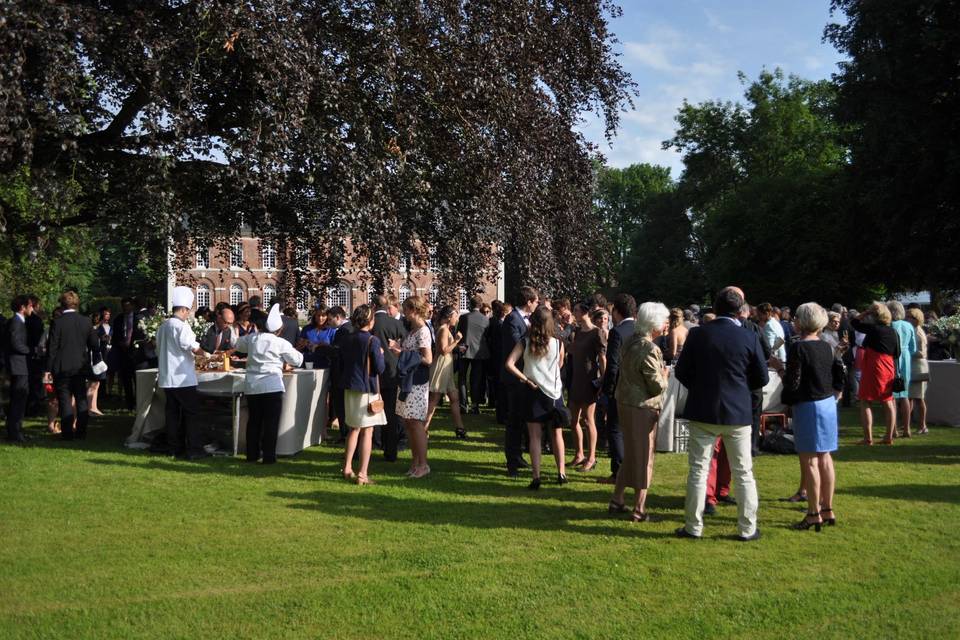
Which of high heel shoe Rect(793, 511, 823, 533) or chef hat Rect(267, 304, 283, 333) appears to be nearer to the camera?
high heel shoe Rect(793, 511, 823, 533)

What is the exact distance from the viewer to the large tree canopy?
373 inches

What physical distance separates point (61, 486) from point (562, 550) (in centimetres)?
541

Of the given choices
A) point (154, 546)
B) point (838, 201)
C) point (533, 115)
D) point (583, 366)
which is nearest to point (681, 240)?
point (838, 201)

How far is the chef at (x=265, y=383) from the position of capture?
9914 mm

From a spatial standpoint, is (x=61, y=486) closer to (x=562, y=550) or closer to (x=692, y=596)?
(x=562, y=550)

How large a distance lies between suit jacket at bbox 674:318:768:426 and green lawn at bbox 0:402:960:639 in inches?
41.4

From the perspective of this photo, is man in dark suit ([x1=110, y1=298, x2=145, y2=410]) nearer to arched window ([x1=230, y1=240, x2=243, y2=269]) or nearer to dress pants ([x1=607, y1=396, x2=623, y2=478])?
arched window ([x1=230, y1=240, x2=243, y2=269])

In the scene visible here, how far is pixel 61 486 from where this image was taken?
28.3 feet

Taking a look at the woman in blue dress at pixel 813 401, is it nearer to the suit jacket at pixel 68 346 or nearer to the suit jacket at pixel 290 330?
the suit jacket at pixel 290 330

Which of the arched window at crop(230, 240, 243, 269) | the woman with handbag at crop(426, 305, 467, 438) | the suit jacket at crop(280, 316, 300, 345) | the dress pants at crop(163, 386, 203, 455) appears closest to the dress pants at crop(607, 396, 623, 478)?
the woman with handbag at crop(426, 305, 467, 438)

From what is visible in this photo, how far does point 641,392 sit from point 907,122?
20803 mm

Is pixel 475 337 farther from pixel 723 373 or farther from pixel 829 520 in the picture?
pixel 723 373

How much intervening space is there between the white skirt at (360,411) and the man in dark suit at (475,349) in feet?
20.7

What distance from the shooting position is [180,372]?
405 inches
